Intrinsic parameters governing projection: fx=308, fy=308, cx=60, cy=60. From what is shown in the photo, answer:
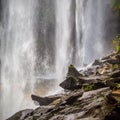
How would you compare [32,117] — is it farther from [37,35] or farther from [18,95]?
[37,35]

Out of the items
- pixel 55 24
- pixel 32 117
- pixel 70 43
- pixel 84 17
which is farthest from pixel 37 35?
pixel 32 117

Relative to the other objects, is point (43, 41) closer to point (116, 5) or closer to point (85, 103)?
point (116, 5)

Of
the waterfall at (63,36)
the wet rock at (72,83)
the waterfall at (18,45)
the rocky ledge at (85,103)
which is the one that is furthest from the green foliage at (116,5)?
the wet rock at (72,83)

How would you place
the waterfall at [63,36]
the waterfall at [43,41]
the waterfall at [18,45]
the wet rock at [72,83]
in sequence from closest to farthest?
the wet rock at [72,83]
the waterfall at [43,41]
the waterfall at [63,36]
the waterfall at [18,45]

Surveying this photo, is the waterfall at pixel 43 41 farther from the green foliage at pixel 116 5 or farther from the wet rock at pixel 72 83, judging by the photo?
the wet rock at pixel 72 83

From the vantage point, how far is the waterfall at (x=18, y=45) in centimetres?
3656

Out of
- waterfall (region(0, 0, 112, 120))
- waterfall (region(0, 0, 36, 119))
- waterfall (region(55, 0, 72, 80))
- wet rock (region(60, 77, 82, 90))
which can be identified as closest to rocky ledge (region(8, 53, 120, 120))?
wet rock (region(60, 77, 82, 90))

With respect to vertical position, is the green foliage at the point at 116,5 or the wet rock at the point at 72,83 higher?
the green foliage at the point at 116,5

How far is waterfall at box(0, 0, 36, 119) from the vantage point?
36562 millimetres

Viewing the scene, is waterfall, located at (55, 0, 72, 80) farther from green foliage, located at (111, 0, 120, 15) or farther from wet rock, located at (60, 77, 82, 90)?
wet rock, located at (60, 77, 82, 90)

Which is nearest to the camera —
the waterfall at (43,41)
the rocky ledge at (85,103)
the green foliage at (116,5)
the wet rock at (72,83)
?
the rocky ledge at (85,103)

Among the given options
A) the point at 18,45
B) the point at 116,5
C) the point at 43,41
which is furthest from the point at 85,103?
the point at 43,41

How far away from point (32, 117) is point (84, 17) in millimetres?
22179

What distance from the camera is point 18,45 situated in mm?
39719
